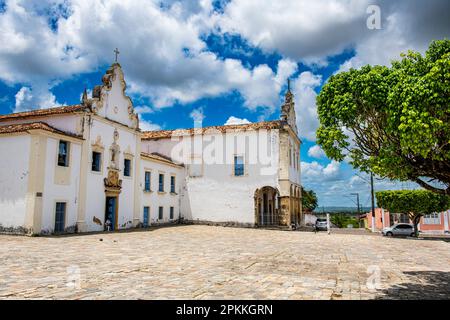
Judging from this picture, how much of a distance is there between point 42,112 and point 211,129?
49.0 ft

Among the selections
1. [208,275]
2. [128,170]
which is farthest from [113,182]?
[208,275]

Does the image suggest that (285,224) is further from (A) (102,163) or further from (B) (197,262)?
(B) (197,262)

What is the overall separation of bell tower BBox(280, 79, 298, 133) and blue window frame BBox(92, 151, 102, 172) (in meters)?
16.4

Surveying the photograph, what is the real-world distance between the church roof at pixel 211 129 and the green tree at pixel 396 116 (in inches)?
871

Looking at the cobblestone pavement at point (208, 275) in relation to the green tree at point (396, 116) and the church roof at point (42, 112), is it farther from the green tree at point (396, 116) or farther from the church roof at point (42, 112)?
the church roof at point (42, 112)

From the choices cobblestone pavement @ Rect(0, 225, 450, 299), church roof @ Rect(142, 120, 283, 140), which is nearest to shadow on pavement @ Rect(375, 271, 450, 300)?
cobblestone pavement @ Rect(0, 225, 450, 299)

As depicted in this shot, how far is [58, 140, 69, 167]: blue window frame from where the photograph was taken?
1933 cm

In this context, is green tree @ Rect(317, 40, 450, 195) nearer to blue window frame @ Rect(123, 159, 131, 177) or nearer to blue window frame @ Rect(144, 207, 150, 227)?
blue window frame @ Rect(123, 159, 131, 177)

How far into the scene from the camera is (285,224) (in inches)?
1152

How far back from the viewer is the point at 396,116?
655 cm

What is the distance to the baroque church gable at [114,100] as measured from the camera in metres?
22.1

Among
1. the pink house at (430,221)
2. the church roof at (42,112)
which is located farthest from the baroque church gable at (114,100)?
the pink house at (430,221)

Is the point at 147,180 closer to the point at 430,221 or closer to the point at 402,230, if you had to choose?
the point at 402,230
